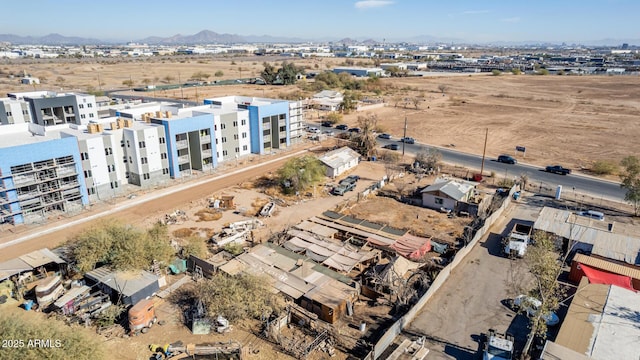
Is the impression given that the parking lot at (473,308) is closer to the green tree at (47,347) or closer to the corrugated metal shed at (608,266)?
the corrugated metal shed at (608,266)

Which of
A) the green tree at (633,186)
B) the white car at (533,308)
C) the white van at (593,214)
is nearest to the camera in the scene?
the white car at (533,308)

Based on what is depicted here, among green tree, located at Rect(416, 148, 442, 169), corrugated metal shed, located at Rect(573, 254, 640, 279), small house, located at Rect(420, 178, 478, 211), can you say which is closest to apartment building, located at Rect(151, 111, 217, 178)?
green tree, located at Rect(416, 148, 442, 169)

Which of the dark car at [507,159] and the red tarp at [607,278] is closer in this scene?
the red tarp at [607,278]

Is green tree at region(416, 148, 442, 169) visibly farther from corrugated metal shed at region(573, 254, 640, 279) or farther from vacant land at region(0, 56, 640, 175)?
corrugated metal shed at region(573, 254, 640, 279)

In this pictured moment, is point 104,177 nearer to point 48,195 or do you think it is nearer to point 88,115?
point 48,195

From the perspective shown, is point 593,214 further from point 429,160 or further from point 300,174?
point 300,174

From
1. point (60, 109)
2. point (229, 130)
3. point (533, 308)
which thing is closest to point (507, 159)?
point (533, 308)

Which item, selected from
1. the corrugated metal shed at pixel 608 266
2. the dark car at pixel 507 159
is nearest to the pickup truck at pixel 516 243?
the corrugated metal shed at pixel 608 266
